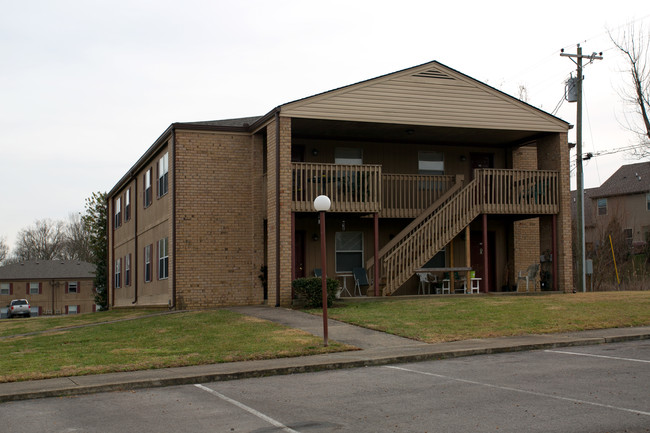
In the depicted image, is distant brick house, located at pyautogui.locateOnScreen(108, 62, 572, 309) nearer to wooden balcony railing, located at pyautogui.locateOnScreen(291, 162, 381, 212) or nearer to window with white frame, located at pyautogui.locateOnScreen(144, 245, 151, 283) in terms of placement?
wooden balcony railing, located at pyautogui.locateOnScreen(291, 162, 381, 212)

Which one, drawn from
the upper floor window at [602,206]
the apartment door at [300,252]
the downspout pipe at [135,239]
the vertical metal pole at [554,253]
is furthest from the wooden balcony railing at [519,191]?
the upper floor window at [602,206]

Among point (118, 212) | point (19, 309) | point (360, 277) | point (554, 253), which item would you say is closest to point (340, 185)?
point (360, 277)

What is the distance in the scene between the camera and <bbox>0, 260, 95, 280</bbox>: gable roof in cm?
7056

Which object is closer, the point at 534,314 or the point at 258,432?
the point at 258,432

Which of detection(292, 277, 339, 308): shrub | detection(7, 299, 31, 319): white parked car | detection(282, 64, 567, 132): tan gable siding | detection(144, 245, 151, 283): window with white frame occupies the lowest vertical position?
detection(7, 299, 31, 319): white parked car

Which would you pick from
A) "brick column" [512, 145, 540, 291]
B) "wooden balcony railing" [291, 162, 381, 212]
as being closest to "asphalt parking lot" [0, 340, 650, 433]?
"wooden balcony railing" [291, 162, 381, 212]

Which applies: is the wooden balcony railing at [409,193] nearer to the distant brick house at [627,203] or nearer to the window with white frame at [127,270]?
the window with white frame at [127,270]

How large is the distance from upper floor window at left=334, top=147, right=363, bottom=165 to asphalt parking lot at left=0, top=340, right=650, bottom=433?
44.2ft

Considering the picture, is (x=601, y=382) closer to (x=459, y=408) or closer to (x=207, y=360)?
(x=459, y=408)

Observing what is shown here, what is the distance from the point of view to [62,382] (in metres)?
10.1

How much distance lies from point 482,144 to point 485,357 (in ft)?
48.2

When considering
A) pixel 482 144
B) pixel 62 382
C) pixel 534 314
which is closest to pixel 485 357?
pixel 534 314

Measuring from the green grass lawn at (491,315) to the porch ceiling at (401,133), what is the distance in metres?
5.48

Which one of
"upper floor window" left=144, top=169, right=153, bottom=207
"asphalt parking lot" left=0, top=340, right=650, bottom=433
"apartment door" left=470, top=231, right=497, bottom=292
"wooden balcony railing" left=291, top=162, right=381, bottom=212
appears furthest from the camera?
"upper floor window" left=144, top=169, right=153, bottom=207
